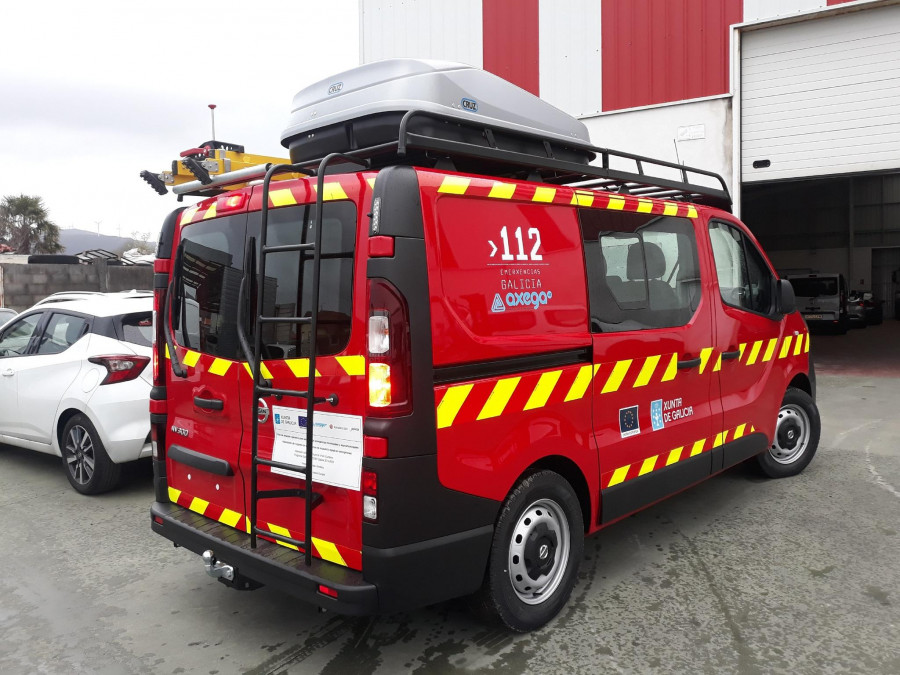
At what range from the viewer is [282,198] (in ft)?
9.56

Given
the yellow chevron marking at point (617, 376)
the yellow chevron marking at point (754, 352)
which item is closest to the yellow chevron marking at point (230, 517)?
the yellow chevron marking at point (617, 376)

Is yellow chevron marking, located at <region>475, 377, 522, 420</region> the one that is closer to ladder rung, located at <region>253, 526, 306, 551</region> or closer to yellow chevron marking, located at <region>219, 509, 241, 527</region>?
ladder rung, located at <region>253, 526, 306, 551</region>

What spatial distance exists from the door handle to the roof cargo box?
4.25 feet

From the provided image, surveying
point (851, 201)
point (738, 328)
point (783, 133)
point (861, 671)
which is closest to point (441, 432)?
point (861, 671)

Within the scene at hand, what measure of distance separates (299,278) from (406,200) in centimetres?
58

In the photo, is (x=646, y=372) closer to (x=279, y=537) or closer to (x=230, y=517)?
(x=279, y=537)

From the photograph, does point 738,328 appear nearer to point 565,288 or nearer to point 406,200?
point 565,288

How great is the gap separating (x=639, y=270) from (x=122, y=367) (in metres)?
3.78

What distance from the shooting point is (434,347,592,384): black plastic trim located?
2676 millimetres

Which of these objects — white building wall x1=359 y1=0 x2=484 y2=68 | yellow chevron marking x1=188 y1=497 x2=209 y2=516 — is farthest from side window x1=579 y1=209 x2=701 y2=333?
white building wall x1=359 y1=0 x2=484 y2=68

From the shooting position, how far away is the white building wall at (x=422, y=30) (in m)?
12.2

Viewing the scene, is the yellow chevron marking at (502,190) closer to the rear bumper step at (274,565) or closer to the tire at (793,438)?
the rear bumper step at (274,565)

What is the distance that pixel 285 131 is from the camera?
3859 mm

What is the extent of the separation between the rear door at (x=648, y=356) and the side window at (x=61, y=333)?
4116 mm
